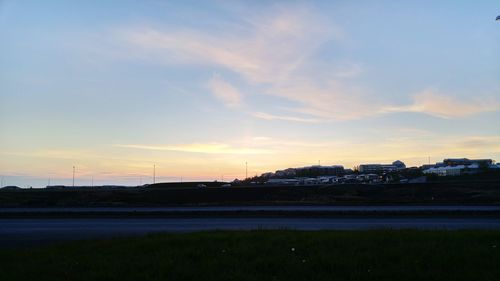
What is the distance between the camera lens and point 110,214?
30.8 meters

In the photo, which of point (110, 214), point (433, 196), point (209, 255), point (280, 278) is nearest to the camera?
point (280, 278)

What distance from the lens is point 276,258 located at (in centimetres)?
920

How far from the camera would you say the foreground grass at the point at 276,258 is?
8.29m

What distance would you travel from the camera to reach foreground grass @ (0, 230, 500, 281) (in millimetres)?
8289

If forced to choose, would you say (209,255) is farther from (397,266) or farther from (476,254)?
(476,254)

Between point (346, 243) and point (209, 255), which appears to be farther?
point (346, 243)

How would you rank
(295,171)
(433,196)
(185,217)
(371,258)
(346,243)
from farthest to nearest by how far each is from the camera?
(295,171) < (433,196) < (185,217) < (346,243) < (371,258)

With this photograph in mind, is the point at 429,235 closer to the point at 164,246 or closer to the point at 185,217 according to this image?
the point at 164,246

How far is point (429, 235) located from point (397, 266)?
329 centimetres

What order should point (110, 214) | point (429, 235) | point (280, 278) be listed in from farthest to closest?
point (110, 214)
point (429, 235)
point (280, 278)

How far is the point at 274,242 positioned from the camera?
35.7ft

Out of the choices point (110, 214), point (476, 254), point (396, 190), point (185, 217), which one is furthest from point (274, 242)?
point (396, 190)

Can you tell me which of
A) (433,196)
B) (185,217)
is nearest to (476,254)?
(185,217)

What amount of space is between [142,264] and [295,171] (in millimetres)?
144180
